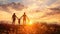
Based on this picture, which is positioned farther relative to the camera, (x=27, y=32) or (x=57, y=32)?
(x=57, y=32)

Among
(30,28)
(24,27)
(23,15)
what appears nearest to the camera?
(23,15)

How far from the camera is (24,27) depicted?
73.2 feet

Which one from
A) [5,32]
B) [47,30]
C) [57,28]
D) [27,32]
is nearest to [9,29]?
[5,32]

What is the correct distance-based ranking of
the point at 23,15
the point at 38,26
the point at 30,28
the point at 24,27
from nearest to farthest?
1. the point at 23,15
2. the point at 24,27
3. the point at 30,28
4. the point at 38,26

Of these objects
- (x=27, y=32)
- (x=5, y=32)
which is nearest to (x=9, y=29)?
(x=5, y=32)

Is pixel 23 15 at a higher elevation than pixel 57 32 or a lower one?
higher

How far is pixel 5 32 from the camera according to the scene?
23203 mm

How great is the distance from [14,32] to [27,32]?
4.55 feet

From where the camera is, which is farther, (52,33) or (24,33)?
(52,33)

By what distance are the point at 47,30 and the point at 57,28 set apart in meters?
2.19

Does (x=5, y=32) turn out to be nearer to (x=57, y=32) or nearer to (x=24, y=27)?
(x=24, y=27)

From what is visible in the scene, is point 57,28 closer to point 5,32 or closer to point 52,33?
point 52,33

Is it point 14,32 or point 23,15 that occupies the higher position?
point 23,15

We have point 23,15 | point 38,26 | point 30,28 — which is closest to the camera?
point 23,15
